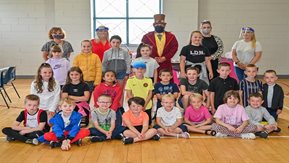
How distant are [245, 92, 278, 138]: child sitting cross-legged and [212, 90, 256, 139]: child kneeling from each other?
19 cm

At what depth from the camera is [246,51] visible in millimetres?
5988

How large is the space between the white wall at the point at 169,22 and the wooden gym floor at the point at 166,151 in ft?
19.8

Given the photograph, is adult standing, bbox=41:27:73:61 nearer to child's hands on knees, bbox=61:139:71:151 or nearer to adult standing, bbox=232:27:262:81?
child's hands on knees, bbox=61:139:71:151

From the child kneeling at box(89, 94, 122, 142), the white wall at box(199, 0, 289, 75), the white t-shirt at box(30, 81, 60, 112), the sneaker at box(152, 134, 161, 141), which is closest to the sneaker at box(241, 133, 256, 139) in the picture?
the sneaker at box(152, 134, 161, 141)

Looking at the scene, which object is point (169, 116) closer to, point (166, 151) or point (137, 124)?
point (137, 124)

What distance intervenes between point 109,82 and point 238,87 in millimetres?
1893

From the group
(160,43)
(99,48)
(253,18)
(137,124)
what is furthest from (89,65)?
(253,18)

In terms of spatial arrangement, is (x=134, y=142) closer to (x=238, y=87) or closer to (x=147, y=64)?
(x=147, y=64)

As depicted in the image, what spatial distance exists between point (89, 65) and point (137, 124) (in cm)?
139

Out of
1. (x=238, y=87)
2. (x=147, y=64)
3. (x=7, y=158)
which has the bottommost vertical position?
(x=7, y=158)

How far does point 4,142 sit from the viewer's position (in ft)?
14.1

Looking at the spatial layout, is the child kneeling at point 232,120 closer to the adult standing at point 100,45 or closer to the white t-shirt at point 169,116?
the white t-shirt at point 169,116

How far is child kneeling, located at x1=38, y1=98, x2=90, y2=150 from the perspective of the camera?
4.09 meters

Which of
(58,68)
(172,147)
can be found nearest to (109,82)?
(58,68)
